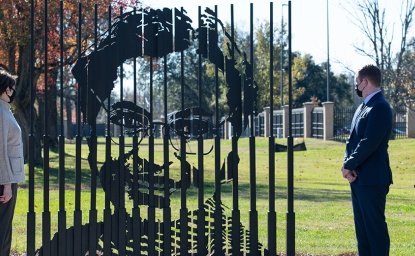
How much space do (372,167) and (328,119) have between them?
134 ft

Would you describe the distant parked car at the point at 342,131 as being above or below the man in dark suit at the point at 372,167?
above

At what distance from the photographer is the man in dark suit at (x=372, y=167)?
6.90m

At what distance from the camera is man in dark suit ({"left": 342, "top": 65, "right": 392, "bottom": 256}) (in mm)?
6898

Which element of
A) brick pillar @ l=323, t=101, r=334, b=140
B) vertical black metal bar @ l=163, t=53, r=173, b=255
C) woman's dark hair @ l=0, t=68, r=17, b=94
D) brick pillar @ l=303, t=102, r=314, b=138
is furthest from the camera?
brick pillar @ l=303, t=102, r=314, b=138

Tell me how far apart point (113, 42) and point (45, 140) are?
4.12ft

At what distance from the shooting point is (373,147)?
22.5 ft

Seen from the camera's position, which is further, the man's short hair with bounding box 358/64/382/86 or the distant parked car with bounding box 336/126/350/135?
the distant parked car with bounding box 336/126/350/135

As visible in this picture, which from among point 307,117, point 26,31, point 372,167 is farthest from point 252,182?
point 307,117

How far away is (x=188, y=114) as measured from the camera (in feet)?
27.1

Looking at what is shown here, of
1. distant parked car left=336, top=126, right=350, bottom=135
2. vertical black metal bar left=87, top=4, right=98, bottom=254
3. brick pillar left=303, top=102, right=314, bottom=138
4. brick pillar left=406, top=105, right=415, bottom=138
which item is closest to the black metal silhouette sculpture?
vertical black metal bar left=87, top=4, right=98, bottom=254

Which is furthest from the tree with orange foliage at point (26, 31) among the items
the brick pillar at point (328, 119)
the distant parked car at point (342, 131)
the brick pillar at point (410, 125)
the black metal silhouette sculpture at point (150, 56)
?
the distant parked car at point (342, 131)

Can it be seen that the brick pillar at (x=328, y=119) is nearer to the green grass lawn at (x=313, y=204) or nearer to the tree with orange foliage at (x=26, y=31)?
the green grass lawn at (x=313, y=204)

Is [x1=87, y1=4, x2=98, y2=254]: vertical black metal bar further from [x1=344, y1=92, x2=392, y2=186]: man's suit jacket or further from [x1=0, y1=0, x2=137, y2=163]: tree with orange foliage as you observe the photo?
[x1=0, y1=0, x2=137, y2=163]: tree with orange foliage

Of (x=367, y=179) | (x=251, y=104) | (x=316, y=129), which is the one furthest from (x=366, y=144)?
(x=316, y=129)
